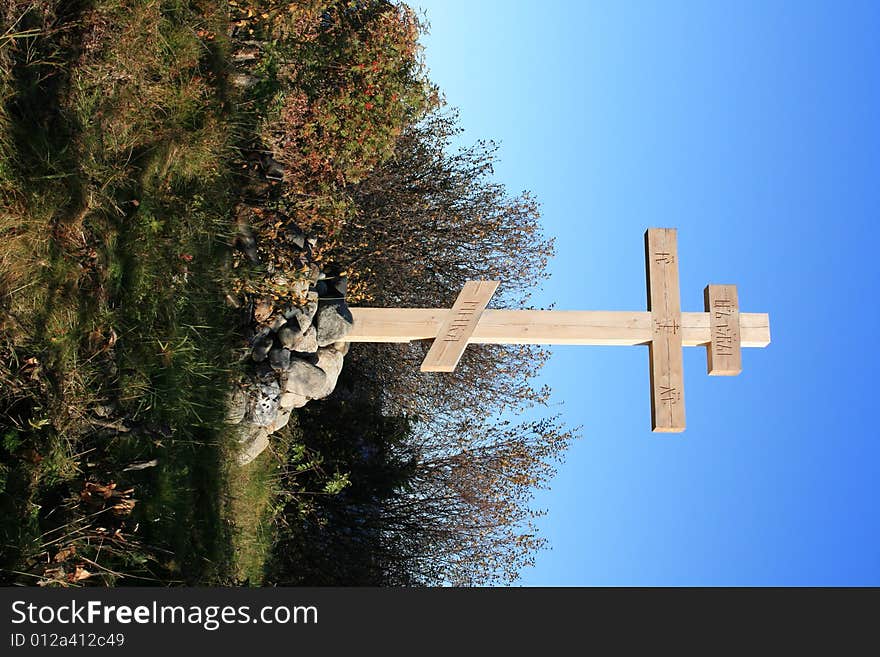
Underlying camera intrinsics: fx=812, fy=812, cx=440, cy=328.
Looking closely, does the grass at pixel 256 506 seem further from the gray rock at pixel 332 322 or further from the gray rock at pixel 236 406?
the gray rock at pixel 332 322

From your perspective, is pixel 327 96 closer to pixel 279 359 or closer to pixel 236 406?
pixel 279 359

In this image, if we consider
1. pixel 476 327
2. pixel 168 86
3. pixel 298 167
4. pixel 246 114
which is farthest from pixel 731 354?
pixel 168 86

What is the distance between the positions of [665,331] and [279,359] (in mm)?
3714

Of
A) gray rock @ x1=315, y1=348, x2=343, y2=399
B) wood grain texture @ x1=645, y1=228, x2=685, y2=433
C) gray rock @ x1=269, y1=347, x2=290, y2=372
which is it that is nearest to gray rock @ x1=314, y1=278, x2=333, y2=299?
gray rock @ x1=315, y1=348, x2=343, y2=399

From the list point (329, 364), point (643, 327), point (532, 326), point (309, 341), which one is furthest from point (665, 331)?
point (309, 341)

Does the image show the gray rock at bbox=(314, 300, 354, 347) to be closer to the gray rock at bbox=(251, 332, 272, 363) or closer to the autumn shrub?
the gray rock at bbox=(251, 332, 272, 363)

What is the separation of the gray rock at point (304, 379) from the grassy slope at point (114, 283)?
2.34 feet

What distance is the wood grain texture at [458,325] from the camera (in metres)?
7.71

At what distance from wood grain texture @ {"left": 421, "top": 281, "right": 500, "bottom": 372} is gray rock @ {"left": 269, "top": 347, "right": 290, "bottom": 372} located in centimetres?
131

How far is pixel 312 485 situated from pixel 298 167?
3954mm

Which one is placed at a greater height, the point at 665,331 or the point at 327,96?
the point at 327,96

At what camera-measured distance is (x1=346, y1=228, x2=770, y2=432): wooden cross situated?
7781mm

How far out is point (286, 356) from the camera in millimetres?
7645

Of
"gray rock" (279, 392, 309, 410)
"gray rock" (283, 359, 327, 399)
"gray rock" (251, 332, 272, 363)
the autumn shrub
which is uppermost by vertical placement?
the autumn shrub
